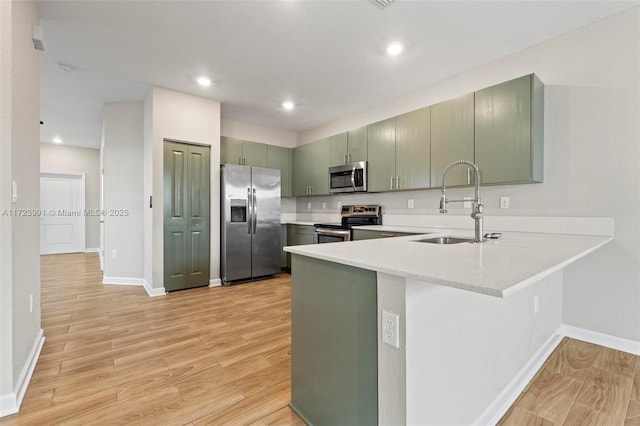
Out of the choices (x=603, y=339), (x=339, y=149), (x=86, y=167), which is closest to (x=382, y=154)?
(x=339, y=149)

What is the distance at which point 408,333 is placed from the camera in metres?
0.98

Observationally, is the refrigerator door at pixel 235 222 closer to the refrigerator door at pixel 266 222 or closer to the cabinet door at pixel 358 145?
the refrigerator door at pixel 266 222

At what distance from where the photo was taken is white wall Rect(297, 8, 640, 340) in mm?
2221

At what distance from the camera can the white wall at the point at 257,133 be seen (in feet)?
16.1

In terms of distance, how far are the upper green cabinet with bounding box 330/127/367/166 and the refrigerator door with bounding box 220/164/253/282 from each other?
1.41 meters

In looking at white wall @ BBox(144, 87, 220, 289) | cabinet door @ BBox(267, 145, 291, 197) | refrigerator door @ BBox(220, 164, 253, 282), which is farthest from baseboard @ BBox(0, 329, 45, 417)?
cabinet door @ BBox(267, 145, 291, 197)

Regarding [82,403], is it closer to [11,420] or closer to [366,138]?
[11,420]

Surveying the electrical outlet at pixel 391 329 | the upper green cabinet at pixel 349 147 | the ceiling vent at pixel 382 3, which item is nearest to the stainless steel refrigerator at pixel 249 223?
the upper green cabinet at pixel 349 147

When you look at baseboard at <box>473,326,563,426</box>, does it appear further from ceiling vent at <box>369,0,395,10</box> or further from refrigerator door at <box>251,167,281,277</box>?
refrigerator door at <box>251,167,281,277</box>

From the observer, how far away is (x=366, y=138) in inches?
160

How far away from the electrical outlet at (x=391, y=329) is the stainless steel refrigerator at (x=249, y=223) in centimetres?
341

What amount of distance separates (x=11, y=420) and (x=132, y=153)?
12.2ft

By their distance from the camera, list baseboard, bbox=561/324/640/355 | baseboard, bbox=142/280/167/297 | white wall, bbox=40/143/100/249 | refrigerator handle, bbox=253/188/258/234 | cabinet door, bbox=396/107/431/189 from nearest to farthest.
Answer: baseboard, bbox=561/324/640/355 → cabinet door, bbox=396/107/431/189 → baseboard, bbox=142/280/167/297 → refrigerator handle, bbox=253/188/258/234 → white wall, bbox=40/143/100/249

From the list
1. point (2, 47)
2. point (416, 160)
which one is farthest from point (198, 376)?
point (416, 160)
